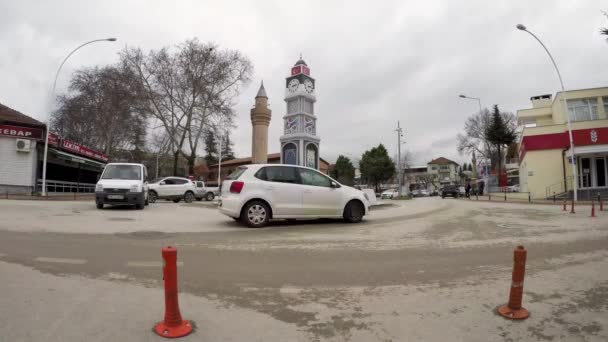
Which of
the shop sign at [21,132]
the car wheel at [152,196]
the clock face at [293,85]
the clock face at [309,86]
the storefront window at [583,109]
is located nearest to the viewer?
the car wheel at [152,196]

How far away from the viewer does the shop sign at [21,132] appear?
21797mm

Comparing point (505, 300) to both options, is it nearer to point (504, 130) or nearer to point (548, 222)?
point (548, 222)

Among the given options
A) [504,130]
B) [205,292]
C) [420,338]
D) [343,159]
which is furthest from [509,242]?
[343,159]

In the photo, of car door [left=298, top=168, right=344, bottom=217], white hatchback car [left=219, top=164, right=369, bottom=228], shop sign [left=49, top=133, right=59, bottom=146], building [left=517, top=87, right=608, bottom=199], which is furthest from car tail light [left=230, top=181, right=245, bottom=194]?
building [left=517, top=87, right=608, bottom=199]

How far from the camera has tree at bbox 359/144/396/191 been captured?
224 feet

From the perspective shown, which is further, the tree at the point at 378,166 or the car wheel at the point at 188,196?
the tree at the point at 378,166

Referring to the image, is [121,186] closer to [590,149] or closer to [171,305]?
[171,305]

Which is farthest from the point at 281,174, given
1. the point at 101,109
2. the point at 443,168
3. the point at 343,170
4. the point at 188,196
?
the point at 443,168

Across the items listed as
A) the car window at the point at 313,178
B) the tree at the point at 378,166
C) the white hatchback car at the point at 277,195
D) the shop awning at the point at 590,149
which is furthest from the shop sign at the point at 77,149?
the tree at the point at 378,166

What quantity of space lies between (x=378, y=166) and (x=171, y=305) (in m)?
66.9

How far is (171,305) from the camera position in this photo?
3096 millimetres

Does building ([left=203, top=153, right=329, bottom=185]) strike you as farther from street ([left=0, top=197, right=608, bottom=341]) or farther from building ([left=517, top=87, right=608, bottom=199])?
street ([left=0, top=197, right=608, bottom=341])

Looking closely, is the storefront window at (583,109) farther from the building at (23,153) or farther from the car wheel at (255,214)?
the building at (23,153)

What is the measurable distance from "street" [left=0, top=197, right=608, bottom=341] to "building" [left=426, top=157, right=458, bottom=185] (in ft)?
379
